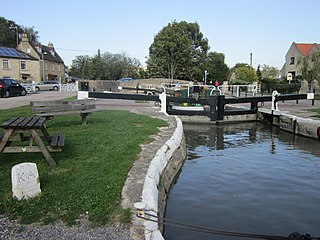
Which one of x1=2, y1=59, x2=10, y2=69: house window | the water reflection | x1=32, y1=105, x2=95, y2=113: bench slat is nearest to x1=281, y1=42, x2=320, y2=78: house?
the water reflection

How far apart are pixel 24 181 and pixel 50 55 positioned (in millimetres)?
66730

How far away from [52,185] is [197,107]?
1458cm

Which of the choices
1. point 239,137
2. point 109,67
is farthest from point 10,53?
point 239,137

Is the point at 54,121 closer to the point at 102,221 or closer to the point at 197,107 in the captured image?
the point at 102,221

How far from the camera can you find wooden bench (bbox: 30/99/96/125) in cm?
953

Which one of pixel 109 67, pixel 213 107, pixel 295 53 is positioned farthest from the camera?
pixel 109 67

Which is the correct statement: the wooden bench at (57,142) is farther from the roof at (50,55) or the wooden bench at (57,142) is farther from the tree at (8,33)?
the tree at (8,33)

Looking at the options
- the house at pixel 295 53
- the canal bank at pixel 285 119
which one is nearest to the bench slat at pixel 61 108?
the canal bank at pixel 285 119

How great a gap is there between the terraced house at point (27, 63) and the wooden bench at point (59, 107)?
43.1 meters

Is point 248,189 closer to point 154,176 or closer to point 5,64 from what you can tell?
point 154,176

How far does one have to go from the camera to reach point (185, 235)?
16.5ft

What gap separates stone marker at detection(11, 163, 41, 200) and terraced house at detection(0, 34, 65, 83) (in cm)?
4903

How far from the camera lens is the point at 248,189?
7.30 meters

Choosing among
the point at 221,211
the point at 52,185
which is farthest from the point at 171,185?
the point at 52,185
